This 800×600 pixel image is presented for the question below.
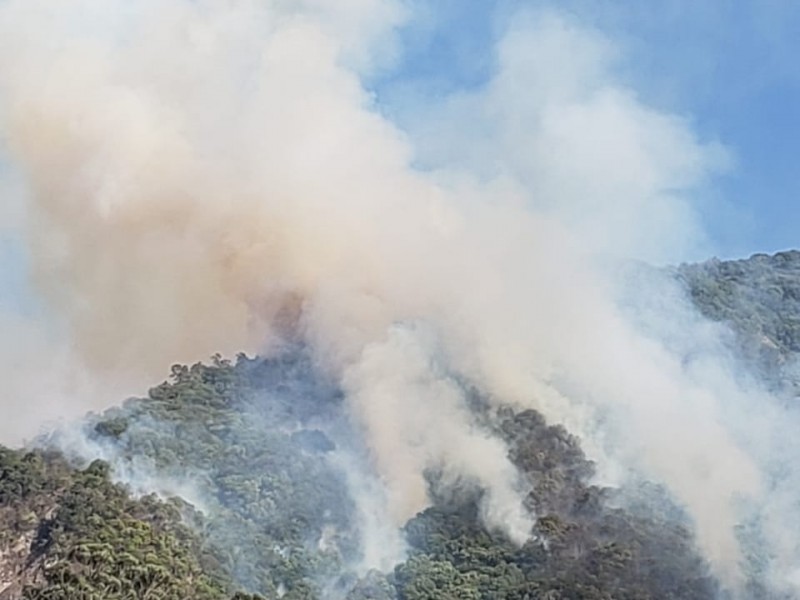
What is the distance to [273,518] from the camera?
74562mm

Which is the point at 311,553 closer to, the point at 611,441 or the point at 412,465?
the point at 412,465

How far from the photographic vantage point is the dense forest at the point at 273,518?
61.2 meters

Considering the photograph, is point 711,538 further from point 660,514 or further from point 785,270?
point 785,270

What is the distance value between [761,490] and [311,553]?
30879 mm

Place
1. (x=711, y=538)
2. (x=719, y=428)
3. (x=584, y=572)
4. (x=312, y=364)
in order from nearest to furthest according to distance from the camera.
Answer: (x=584, y=572)
(x=711, y=538)
(x=719, y=428)
(x=312, y=364)

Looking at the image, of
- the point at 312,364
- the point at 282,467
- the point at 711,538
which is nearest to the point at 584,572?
the point at 711,538

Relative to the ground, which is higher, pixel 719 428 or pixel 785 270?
pixel 785 270

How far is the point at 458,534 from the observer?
7738 centimetres

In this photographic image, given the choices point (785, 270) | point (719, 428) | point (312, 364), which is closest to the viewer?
point (719, 428)

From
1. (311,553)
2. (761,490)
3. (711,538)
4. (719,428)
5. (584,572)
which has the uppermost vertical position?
(719,428)

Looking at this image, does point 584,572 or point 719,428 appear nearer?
point 584,572

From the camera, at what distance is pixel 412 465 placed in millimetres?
85562

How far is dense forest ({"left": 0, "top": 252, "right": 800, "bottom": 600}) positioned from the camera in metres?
61.2

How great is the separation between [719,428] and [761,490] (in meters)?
11.3
